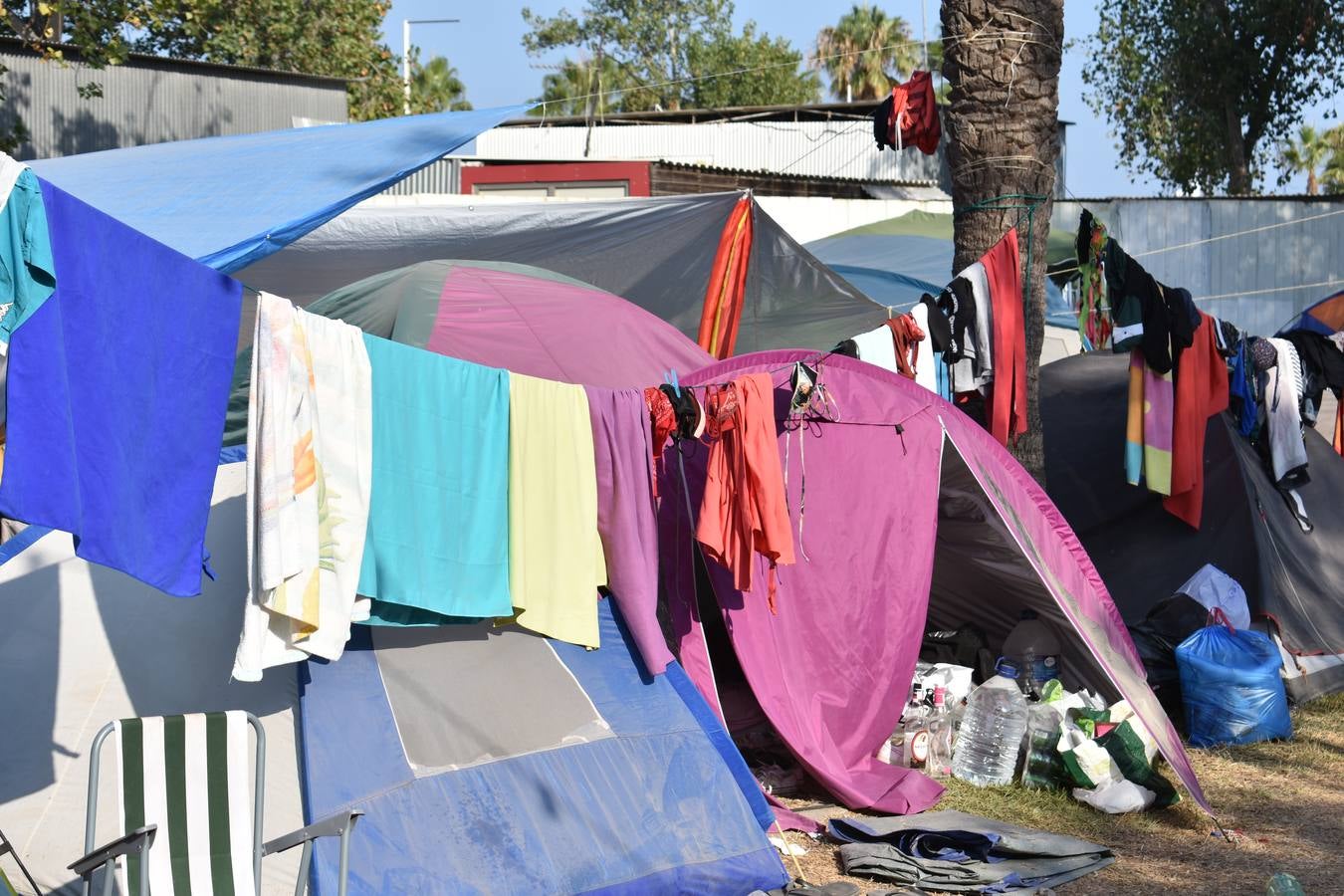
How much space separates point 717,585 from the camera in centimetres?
586

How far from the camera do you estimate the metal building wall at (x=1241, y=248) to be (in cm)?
1803

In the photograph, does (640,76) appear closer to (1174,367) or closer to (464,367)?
(1174,367)

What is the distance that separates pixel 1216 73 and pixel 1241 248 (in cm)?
644

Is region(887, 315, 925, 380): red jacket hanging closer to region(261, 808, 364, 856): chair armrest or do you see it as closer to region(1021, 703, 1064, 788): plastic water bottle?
region(1021, 703, 1064, 788): plastic water bottle

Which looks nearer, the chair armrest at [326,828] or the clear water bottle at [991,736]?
the chair armrest at [326,828]

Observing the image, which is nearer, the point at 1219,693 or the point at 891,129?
the point at 1219,693

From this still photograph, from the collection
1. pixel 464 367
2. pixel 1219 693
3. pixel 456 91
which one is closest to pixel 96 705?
pixel 464 367

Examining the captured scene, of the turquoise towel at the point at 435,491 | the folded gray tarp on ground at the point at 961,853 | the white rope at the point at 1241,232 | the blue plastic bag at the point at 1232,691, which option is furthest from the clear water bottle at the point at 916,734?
the white rope at the point at 1241,232

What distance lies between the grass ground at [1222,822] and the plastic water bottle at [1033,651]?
2.56 feet

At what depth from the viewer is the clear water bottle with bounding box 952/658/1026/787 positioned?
20.6ft

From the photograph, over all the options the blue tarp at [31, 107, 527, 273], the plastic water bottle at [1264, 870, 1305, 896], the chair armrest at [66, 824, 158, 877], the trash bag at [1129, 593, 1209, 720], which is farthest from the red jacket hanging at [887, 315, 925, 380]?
the chair armrest at [66, 824, 158, 877]

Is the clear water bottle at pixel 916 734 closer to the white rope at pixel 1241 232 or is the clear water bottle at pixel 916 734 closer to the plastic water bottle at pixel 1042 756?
the plastic water bottle at pixel 1042 756

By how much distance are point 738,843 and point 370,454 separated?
1.93 m

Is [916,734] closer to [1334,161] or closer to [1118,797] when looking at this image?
[1118,797]
